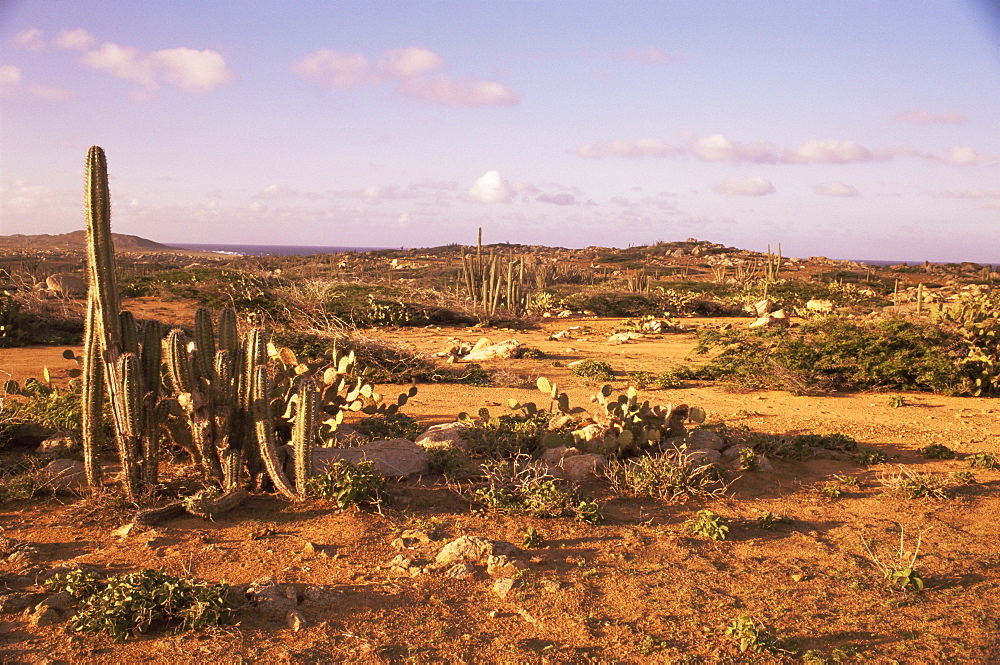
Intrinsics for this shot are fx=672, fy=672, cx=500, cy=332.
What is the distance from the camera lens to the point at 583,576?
3.71 meters

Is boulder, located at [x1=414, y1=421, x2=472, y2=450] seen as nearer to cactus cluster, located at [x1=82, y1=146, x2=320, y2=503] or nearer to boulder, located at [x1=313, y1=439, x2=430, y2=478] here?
boulder, located at [x1=313, y1=439, x2=430, y2=478]

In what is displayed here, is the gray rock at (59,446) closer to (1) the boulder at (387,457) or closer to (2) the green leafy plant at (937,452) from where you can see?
(1) the boulder at (387,457)

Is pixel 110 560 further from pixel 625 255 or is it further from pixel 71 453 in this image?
pixel 625 255

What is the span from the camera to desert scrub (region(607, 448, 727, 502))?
4.91m

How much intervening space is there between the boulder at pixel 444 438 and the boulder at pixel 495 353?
488 centimetres

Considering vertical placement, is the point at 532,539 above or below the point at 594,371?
below

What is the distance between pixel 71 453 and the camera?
5203 millimetres

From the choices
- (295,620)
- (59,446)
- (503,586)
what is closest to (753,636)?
(503,586)

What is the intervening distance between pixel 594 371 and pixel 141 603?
731cm

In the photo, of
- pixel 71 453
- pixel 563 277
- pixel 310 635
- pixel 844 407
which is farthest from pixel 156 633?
pixel 563 277

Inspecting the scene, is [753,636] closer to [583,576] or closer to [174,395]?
[583,576]

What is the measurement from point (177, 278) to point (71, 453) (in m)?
14.2

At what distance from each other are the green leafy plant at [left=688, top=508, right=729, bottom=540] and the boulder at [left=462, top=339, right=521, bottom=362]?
6.89 metres

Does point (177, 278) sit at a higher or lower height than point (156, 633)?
higher
